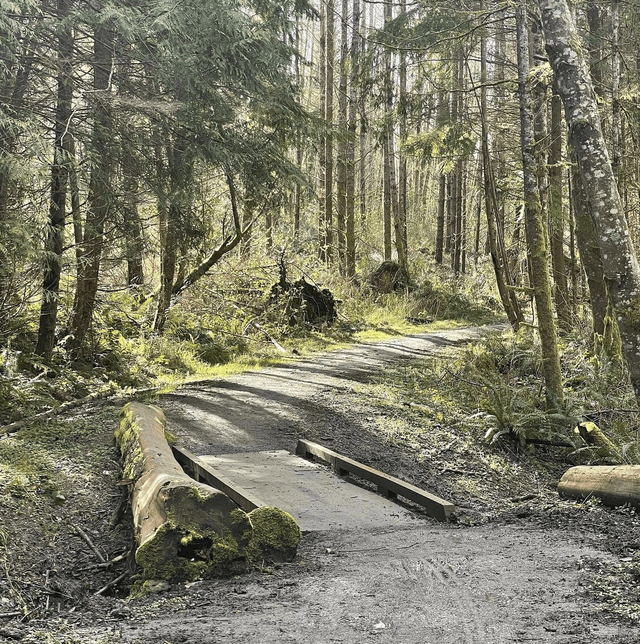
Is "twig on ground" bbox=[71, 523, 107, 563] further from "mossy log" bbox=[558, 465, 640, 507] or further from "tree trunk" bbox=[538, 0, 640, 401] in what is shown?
"tree trunk" bbox=[538, 0, 640, 401]

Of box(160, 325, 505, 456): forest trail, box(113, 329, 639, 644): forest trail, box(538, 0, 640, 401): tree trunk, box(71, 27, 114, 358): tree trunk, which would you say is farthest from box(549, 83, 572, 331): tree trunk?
box(113, 329, 639, 644): forest trail

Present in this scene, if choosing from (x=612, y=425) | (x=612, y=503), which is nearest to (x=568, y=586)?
(x=612, y=503)

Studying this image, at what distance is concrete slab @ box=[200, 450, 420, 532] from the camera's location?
21.9 ft

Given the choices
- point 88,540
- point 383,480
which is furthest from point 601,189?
point 88,540

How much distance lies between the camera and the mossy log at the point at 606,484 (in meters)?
6.66

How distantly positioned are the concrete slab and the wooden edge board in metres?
0.30

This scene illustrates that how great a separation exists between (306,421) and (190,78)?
198 inches

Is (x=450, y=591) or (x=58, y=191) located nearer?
(x=450, y=591)

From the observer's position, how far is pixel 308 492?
7.44 meters

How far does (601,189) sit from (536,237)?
3.10 m

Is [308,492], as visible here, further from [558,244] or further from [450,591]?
[558,244]

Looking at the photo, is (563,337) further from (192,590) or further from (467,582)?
(192,590)

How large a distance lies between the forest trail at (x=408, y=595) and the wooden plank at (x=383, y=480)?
0.18 meters

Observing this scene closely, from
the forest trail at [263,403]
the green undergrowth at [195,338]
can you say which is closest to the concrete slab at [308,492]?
the forest trail at [263,403]
